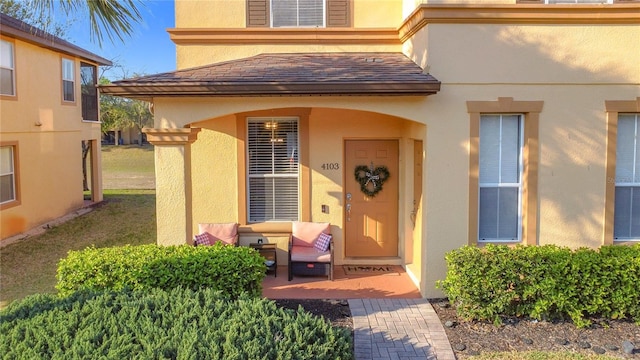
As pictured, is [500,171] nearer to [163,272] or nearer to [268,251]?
[268,251]

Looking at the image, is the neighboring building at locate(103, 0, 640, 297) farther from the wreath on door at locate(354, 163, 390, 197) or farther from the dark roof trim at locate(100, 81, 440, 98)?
the wreath on door at locate(354, 163, 390, 197)

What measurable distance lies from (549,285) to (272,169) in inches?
224

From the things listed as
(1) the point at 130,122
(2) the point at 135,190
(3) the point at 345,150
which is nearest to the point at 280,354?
(3) the point at 345,150

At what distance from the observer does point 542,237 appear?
8516mm

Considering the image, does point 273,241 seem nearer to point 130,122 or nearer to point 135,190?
point 135,190

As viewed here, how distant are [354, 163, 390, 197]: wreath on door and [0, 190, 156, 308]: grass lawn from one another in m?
6.11

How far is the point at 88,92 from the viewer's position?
19.9 meters

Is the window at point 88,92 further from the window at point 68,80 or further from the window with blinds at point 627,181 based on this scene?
the window with blinds at point 627,181

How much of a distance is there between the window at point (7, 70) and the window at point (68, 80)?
3.18 metres

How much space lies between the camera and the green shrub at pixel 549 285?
712cm

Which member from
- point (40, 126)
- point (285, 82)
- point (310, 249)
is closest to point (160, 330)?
point (285, 82)

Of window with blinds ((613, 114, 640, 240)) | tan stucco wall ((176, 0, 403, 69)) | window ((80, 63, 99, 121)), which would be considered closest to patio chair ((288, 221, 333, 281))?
tan stucco wall ((176, 0, 403, 69))

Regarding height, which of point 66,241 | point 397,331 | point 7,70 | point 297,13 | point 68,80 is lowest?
point 397,331

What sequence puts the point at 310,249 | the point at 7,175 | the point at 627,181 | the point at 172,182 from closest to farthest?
the point at 172,182 < the point at 627,181 < the point at 310,249 < the point at 7,175
